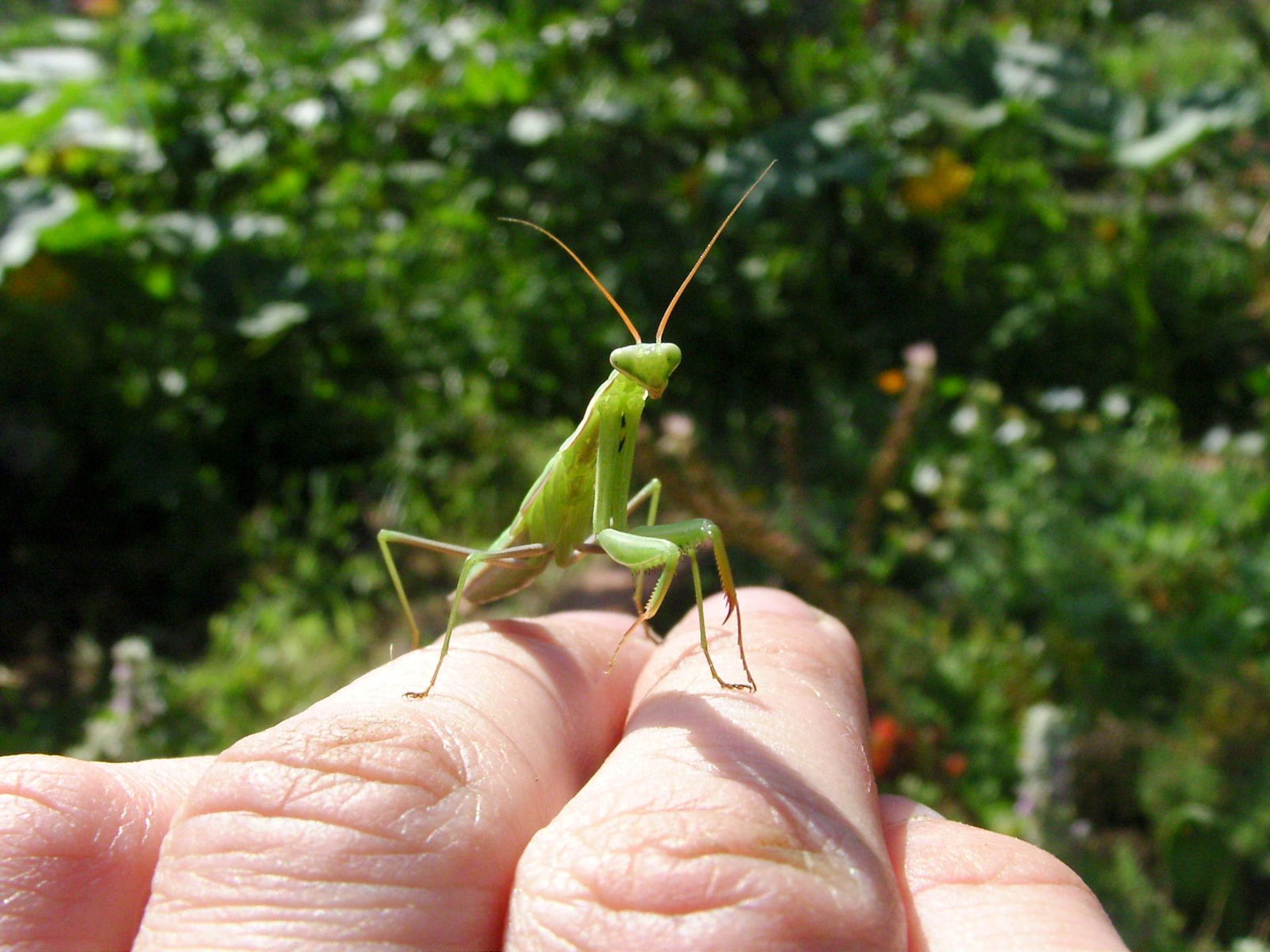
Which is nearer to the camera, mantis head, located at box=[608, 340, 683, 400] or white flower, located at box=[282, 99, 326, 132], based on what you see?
mantis head, located at box=[608, 340, 683, 400]

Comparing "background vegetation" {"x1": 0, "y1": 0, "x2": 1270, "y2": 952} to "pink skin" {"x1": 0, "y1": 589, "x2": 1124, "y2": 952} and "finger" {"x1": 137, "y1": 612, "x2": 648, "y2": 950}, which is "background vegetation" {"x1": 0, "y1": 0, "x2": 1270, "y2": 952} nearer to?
"pink skin" {"x1": 0, "y1": 589, "x2": 1124, "y2": 952}

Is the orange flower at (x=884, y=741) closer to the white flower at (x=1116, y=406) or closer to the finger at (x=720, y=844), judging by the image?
the finger at (x=720, y=844)

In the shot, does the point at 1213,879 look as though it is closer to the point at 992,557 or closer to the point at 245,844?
the point at 992,557

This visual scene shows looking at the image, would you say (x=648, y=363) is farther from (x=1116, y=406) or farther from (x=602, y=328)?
(x=1116, y=406)

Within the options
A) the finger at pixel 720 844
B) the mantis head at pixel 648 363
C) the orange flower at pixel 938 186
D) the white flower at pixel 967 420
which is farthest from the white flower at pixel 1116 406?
the finger at pixel 720 844

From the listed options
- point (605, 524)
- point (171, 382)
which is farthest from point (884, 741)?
point (171, 382)

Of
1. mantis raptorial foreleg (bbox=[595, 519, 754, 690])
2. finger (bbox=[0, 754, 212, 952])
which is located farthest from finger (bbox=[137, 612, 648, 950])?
mantis raptorial foreleg (bbox=[595, 519, 754, 690])
